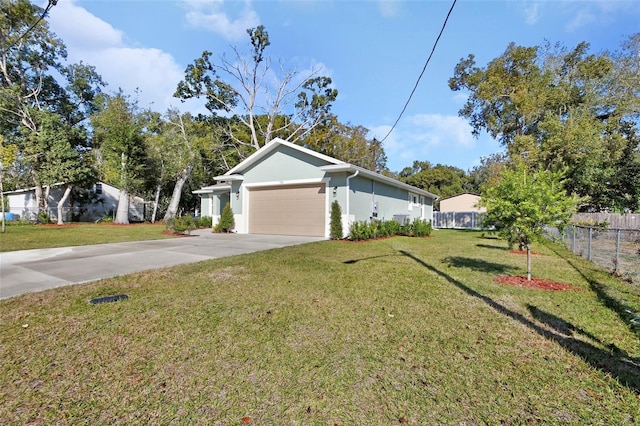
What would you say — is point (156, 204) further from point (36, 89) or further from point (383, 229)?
point (383, 229)

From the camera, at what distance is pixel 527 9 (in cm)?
783

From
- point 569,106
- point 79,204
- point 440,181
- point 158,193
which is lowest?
point 79,204

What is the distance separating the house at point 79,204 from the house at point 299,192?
Result: 14612mm

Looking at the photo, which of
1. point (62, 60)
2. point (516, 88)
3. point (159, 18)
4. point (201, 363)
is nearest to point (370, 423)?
point (201, 363)

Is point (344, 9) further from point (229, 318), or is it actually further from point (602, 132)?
point (602, 132)

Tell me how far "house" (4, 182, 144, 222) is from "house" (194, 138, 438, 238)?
14612 millimetres

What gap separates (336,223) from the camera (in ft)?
42.1

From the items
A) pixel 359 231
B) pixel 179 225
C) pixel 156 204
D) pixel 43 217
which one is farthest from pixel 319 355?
pixel 156 204

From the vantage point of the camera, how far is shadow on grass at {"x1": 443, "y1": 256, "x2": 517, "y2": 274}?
697 cm

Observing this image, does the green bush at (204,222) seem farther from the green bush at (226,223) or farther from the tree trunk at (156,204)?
the tree trunk at (156,204)

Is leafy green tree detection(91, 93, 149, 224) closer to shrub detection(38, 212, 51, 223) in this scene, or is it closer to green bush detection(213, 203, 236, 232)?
shrub detection(38, 212, 51, 223)

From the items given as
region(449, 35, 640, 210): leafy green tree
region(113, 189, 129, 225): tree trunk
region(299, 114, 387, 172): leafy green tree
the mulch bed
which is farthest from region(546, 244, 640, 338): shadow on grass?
region(113, 189, 129, 225): tree trunk

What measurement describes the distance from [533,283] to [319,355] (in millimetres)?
4950

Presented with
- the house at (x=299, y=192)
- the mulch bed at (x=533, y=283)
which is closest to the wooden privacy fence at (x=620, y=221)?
the house at (x=299, y=192)
